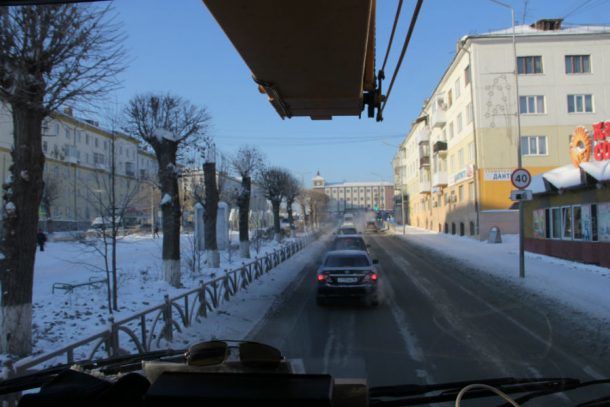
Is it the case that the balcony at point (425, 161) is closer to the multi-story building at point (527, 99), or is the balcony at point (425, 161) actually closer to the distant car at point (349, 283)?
the multi-story building at point (527, 99)

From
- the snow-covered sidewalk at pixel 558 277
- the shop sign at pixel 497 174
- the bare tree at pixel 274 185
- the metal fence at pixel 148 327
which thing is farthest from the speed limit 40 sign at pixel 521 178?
the bare tree at pixel 274 185

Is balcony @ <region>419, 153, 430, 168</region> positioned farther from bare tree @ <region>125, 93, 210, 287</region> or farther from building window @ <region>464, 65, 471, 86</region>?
bare tree @ <region>125, 93, 210, 287</region>

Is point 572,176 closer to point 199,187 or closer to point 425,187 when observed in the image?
point 199,187

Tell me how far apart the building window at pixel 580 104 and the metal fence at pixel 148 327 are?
98.1 feet

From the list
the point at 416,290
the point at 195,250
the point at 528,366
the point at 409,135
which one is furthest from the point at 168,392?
the point at 409,135

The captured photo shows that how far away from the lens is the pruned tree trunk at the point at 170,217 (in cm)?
1506

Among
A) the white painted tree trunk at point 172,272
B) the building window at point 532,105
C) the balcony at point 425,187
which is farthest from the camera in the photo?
the balcony at point 425,187

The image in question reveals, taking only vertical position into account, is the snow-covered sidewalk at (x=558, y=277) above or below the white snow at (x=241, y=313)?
above

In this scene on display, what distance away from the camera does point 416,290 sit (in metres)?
13.7

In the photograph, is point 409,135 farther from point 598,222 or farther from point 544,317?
point 544,317

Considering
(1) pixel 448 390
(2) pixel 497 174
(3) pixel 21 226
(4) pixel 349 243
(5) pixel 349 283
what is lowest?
(5) pixel 349 283

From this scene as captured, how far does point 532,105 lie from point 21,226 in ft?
114

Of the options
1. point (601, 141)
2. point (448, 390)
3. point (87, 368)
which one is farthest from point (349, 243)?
point (448, 390)

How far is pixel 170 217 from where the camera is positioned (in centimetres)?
1535
